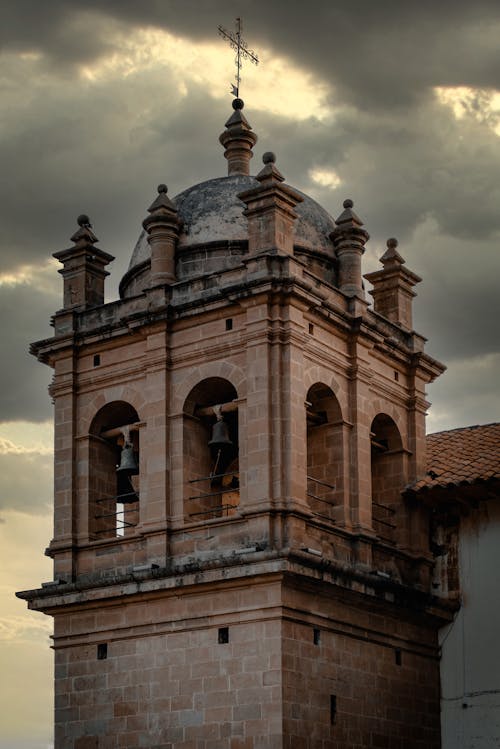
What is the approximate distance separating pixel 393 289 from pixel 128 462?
6.68 m

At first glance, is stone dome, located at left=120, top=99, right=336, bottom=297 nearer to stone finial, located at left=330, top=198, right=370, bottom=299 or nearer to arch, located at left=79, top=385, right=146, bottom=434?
stone finial, located at left=330, top=198, right=370, bottom=299

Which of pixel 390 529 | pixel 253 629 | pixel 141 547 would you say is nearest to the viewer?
pixel 253 629

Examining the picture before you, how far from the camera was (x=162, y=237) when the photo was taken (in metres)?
30.1

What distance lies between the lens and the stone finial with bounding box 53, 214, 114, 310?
102 feet

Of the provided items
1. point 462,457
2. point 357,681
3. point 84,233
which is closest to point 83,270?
point 84,233

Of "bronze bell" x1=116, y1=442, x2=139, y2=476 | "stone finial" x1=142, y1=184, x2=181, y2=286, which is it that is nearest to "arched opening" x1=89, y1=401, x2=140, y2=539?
"bronze bell" x1=116, y1=442, x2=139, y2=476

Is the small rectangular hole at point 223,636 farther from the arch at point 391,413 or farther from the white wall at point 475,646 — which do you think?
the arch at point 391,413

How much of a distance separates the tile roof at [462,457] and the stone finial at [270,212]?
5.19 meters

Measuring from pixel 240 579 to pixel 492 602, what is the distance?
5.59 metres

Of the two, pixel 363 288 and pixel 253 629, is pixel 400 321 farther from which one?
pixel 253 629

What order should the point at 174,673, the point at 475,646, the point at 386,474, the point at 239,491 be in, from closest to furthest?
the point at 174,673, the point at 239,491, the point at 475,646, the point at 386,474

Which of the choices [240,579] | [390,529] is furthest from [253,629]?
[390,529]

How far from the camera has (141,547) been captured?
2859 centimetres

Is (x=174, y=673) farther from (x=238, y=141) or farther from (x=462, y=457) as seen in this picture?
(x=238, y=141)
